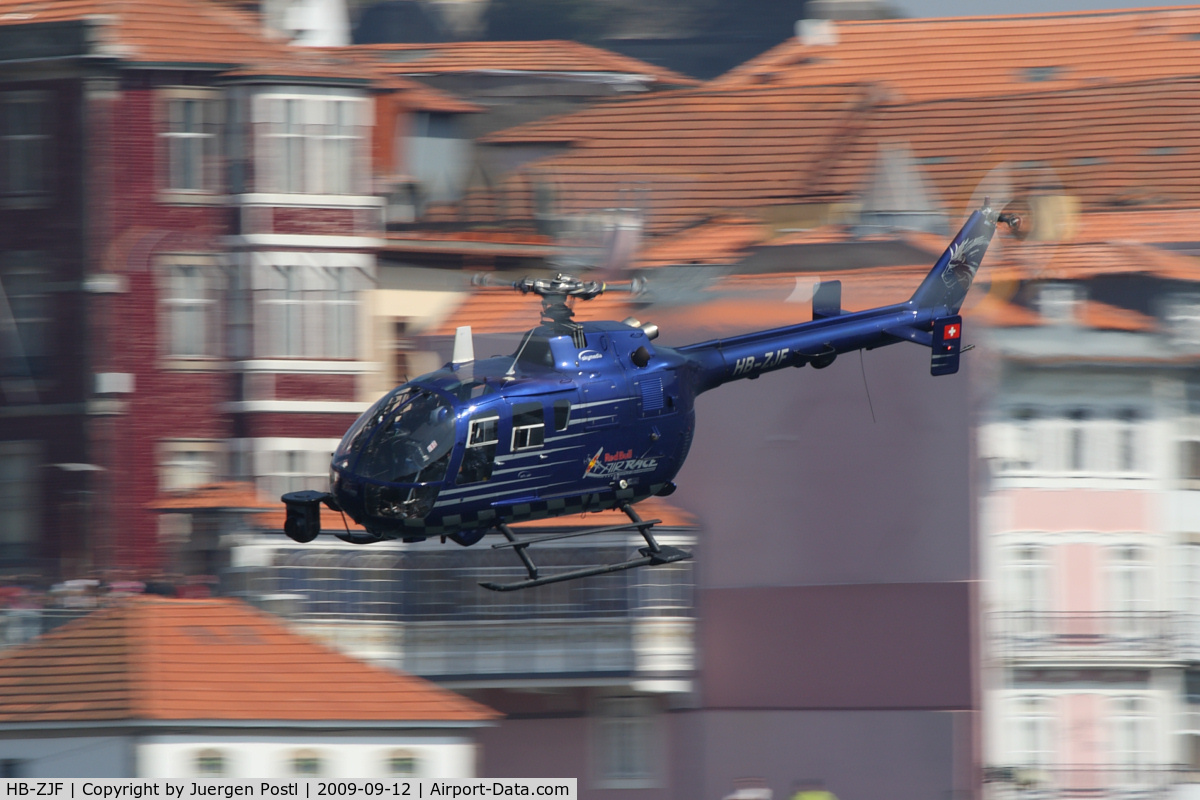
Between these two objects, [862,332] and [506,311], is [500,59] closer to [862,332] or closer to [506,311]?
[506,311]

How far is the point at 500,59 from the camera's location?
Answer: 188ft

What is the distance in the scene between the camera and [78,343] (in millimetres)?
49156

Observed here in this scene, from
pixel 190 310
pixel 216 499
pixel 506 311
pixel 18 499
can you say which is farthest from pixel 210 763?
pixel 190 310

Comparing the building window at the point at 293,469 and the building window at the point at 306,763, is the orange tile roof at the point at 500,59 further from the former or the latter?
the building window at the point at 306,763

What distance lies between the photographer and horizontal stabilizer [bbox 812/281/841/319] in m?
31.9

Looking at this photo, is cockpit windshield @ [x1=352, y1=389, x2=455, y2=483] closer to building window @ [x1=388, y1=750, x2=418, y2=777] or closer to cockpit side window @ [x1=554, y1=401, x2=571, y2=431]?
cockpit side window @ [x1=554, y1=401, x2=571, y2=431]

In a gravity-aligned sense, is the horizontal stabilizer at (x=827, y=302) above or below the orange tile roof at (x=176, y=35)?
below

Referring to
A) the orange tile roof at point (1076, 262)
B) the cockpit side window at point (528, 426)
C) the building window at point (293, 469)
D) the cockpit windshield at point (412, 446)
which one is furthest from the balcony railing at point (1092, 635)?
the cockpit windshield at point (412, 446)

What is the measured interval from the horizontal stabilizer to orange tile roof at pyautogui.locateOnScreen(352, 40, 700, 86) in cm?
2527

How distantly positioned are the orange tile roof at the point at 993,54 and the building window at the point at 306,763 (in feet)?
93.9

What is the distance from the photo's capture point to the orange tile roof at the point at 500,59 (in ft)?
184

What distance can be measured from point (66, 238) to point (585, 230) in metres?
13.3
